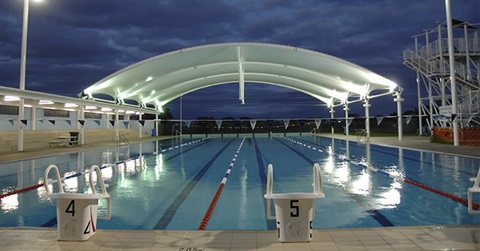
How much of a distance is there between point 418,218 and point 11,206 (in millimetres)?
6160

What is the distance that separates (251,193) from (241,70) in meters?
12.6

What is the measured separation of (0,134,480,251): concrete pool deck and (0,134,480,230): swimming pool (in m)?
0.75

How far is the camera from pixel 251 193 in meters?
5.85

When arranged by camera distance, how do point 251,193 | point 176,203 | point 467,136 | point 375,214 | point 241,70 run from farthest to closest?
point 241,70
point 467,136
point 251,193
point 176,203
point 375,214

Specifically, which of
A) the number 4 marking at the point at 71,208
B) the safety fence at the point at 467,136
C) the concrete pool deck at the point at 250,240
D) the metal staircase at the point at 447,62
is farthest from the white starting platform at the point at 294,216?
the metal staircase at the point at 447,62

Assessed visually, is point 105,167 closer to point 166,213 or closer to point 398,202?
point 166,213

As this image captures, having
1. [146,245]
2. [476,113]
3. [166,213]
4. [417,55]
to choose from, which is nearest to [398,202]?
[166,213]

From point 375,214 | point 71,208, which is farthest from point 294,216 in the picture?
point 71,208

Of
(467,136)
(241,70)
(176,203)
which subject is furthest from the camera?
(241,70)

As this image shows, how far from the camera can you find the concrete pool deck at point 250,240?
2.86 metres

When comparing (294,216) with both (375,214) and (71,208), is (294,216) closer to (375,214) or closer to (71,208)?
(375,214)

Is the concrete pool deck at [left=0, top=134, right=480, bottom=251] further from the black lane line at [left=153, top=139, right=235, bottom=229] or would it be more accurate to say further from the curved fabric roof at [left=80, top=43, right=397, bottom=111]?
the curved fabric roof at [left=80, top=43, right=397, bottom=111]

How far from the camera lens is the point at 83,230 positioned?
308 cm

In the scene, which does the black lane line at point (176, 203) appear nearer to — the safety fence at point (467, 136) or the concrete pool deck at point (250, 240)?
the concrete pool deck at point (250, 240)
